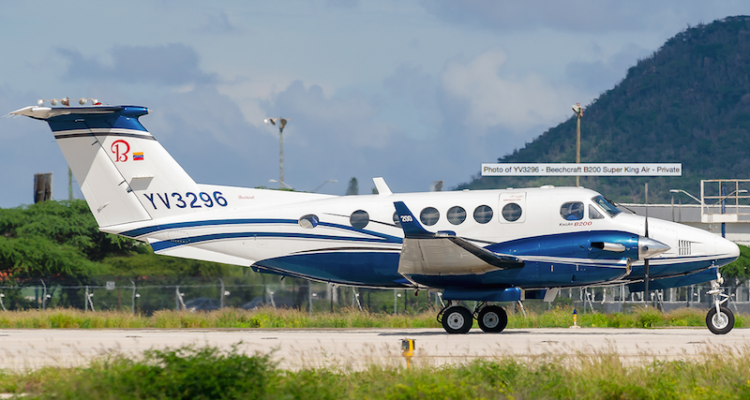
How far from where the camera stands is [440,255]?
19266 millimetres

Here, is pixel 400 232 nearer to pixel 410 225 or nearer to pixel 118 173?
pixel 410 225

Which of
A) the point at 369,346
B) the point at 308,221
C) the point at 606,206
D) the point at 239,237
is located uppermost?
the point at 606,206

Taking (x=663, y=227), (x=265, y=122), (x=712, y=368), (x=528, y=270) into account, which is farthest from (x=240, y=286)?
(x=265, y=122)

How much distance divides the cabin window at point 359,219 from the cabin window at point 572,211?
4.96 meters

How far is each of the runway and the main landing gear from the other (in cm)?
31

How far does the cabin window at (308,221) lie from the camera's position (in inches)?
831

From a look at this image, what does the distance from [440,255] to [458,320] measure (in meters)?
1.77

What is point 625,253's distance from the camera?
19094 millimetres

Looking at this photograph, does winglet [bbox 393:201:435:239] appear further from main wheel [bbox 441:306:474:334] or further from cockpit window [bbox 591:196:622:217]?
cockpit window [bbox 591:196:622:217]

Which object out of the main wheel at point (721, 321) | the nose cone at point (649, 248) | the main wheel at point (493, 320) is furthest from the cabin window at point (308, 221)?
the main wheel at point (721, 321)

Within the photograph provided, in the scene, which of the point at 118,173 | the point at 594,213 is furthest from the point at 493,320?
the point at 118,173

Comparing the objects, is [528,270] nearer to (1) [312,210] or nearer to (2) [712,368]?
(1) [312,210]

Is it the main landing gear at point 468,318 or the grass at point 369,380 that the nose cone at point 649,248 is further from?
the grass at point 369,380

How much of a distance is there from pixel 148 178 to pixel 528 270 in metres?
10.7
